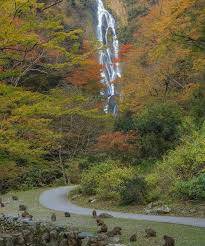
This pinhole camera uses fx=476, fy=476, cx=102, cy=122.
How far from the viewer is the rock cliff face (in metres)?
53.2

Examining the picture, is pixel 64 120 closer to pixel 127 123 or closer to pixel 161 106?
pixel 127 123

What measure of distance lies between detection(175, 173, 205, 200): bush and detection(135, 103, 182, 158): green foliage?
316 inches

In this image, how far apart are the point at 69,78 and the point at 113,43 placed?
60.9 feet

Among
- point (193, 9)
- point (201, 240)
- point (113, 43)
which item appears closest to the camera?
point (201, 240)

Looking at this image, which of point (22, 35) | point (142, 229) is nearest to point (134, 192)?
point (142, 229)

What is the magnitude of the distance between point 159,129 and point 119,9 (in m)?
34.1

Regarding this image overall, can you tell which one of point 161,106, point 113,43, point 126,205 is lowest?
point 126,205

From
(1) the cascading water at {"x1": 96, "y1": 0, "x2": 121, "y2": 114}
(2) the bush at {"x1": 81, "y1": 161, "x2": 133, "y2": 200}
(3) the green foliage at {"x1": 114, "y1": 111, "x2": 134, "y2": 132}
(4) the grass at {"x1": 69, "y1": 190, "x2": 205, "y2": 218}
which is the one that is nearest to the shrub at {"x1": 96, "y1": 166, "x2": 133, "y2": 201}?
(2) the bush at {"x1": 81, "y1": 161, "x2": 133, "y2": 200}

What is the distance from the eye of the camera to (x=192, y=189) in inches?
585

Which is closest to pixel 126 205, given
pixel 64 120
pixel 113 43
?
pixel 64 120

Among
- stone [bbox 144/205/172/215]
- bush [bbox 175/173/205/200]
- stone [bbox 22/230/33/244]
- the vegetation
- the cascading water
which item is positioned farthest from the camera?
the cascading water

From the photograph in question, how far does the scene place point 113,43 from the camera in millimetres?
49750

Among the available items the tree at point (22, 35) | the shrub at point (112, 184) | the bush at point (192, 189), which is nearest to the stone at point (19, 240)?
the tree at point (22, 35)

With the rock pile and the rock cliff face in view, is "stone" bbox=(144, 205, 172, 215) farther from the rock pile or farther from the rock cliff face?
the rock cliff face
